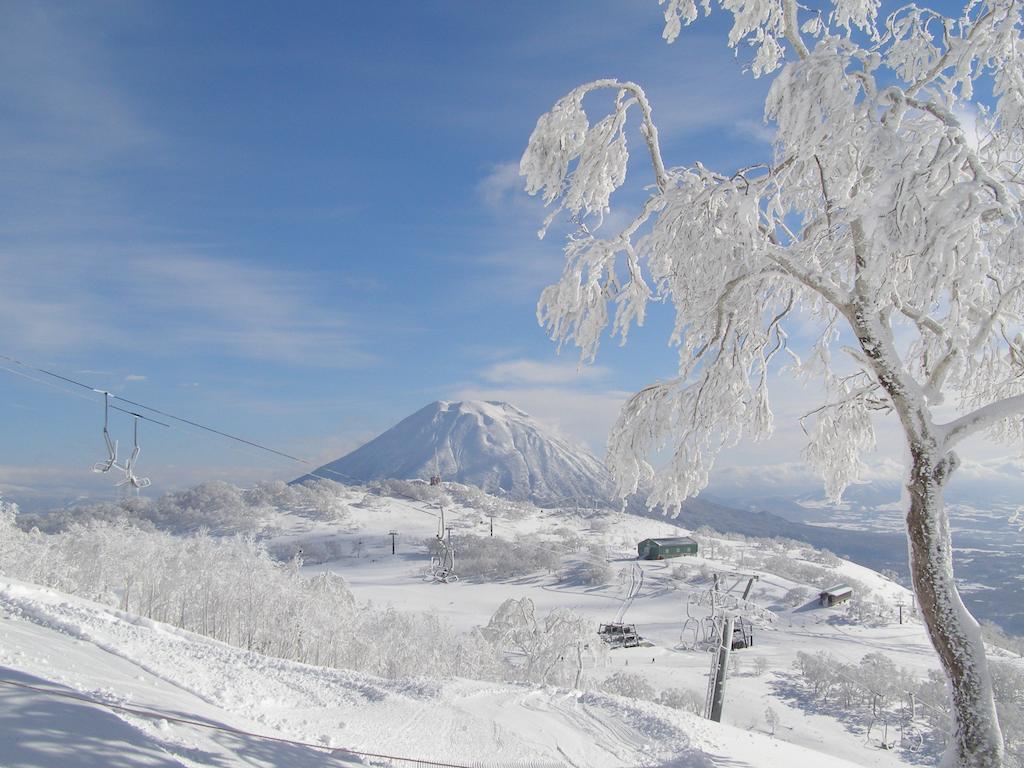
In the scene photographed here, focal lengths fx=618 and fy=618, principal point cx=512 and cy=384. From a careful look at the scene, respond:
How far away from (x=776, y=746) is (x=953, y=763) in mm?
3422

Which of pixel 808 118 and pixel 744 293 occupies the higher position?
pixel 808 118

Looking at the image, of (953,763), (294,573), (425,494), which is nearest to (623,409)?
(953,763)

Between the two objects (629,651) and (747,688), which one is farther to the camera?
(629,651)

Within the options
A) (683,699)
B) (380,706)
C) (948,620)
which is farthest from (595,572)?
(948,620)

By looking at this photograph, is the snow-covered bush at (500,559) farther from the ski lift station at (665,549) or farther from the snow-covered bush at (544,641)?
the snow-covered bush at (544,641)

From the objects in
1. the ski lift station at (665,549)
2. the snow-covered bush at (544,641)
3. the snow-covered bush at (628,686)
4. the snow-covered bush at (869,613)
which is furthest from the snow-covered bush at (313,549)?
the snow-covered bush at (869,613)

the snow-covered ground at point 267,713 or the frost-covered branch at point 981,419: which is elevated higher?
the frost-covered branch at point 981,419

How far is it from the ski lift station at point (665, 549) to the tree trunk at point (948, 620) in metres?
89.9

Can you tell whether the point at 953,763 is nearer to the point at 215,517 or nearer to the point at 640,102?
the point at 640,102

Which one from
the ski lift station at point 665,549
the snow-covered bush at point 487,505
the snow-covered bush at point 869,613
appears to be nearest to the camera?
the snow-covered bush at point 869,613

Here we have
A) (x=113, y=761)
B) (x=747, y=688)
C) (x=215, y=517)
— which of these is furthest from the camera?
→ (x=215, y=517)

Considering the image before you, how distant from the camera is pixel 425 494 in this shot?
460 feet

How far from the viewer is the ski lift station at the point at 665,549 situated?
298 ft

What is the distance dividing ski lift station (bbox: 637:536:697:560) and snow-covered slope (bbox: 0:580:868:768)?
85.5 meters
